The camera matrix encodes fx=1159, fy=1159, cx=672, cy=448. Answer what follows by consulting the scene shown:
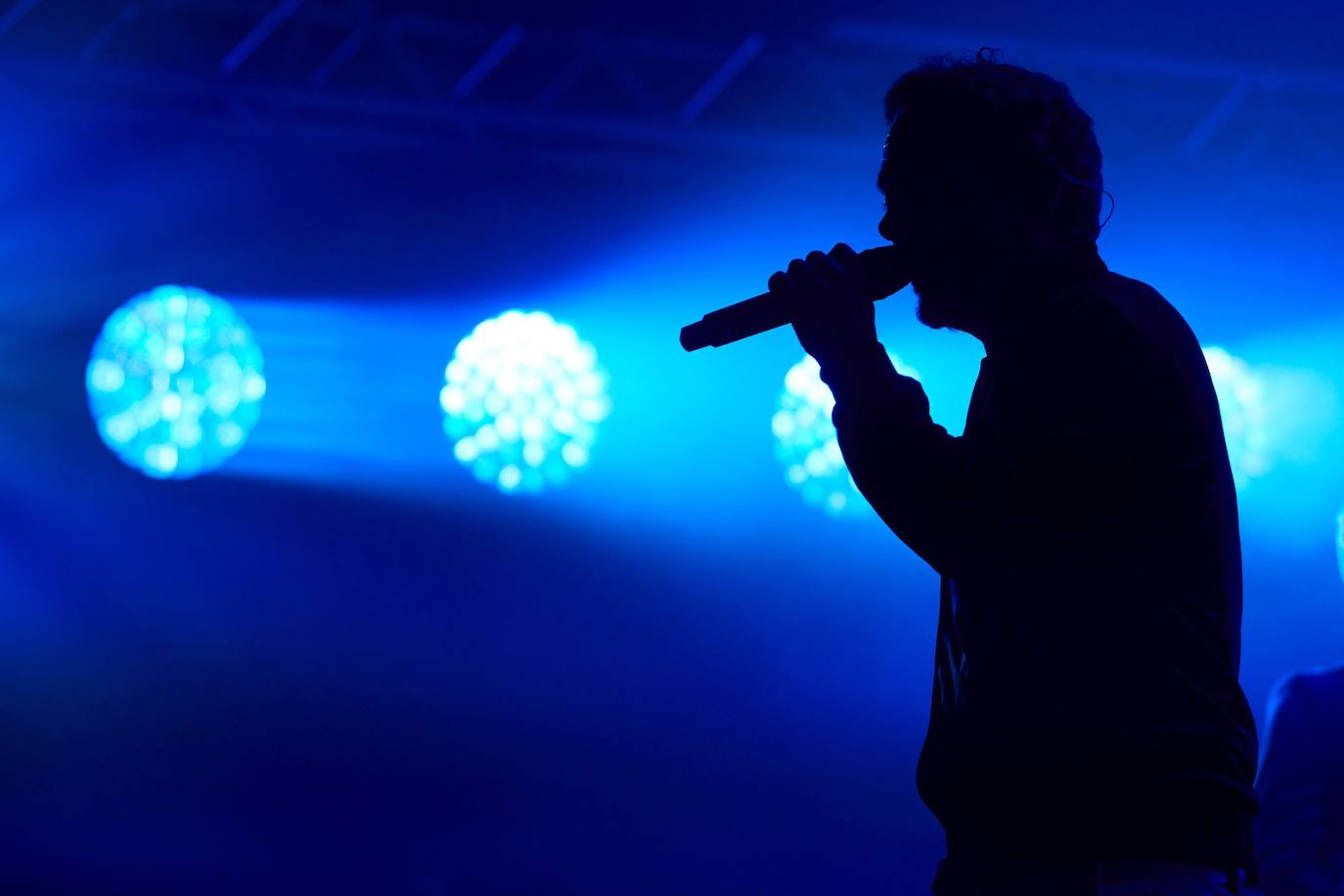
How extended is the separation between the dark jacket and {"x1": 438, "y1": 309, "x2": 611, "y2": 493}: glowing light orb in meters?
4.18

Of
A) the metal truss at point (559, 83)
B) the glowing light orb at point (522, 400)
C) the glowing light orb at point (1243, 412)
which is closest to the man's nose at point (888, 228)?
the metal truss at point (559, 83)

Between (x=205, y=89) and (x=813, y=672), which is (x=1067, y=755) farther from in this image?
(x=813, y=672)

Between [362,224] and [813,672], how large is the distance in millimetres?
2940

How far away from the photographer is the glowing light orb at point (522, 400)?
5160 millimetres

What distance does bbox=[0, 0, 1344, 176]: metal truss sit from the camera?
436 centimetres

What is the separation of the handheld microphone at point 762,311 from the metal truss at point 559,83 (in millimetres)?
3383

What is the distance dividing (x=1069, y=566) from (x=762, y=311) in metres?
0.47

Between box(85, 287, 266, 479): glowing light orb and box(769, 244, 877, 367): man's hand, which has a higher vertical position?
box(85, 287, 266, 479): glowing light orb

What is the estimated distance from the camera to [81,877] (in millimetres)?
4750

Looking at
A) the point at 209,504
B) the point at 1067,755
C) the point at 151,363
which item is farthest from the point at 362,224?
the point at 1067,755

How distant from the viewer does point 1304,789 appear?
1695 millimetres

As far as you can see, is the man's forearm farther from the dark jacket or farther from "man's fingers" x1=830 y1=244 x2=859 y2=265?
"man's fingers" x1=830 y1=244 x2=859 y2=265

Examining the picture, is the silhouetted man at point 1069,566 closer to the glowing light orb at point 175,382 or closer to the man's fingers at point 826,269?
the man's fingers at point 826,269

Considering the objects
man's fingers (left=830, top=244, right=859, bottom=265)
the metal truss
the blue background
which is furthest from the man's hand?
the metal truss
